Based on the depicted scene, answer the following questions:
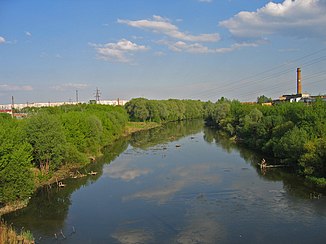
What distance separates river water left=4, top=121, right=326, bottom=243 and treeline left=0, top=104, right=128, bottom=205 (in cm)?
134

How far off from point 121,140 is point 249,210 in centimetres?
3272

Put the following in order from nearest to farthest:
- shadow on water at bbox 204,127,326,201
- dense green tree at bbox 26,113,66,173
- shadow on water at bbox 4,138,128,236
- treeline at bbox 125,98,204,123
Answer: shadow on water at bbox 4,138,128,236 < shadow on water at bbox 204,127,326,201 < dense green tree at bbox 26,113,66,173 < treeline at bbox 125,98,204,123

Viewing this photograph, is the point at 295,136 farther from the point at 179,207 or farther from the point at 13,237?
the point at 13,237

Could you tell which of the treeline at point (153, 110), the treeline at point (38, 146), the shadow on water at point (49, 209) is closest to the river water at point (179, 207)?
the shadow on water at point (49, 209)

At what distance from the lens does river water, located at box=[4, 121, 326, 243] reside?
14.6 meters

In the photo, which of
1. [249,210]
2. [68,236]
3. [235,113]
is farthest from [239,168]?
[235,113]

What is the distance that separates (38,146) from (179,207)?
11.2m

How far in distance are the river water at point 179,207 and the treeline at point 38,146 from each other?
1.34m

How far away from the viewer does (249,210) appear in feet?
56.4

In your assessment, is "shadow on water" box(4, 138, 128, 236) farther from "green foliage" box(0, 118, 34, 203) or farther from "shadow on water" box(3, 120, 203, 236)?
"green foliage" box(0, 118, 34, 203)

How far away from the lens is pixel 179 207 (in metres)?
18.2

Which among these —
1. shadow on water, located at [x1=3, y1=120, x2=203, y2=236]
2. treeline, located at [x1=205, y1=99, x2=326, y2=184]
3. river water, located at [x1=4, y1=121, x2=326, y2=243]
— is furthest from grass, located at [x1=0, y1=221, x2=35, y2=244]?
treeline, located at [x1=205, y1=99, x2=326, y2=184]

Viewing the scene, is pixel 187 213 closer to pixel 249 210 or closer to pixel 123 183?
pixel 249 210

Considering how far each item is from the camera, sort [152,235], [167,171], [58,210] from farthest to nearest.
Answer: [167,171] < [58,210] < [152,235]
